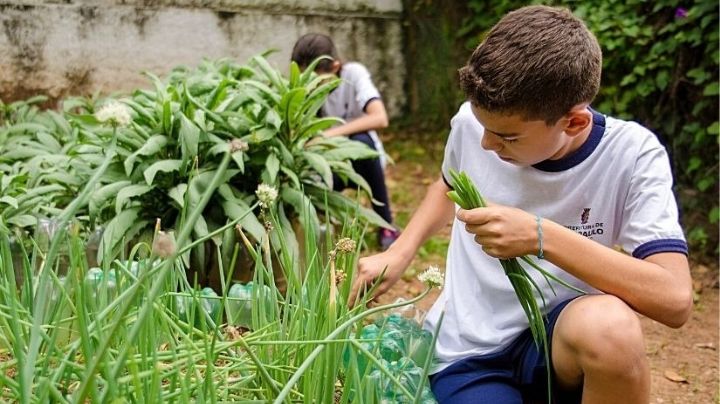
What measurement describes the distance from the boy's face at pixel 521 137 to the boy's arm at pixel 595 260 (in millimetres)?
161

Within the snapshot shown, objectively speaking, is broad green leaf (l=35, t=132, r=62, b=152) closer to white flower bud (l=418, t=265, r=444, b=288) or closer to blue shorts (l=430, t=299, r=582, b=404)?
blue shorts (l=430, t=299, r=582, b=404)

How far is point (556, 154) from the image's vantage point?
1582mm

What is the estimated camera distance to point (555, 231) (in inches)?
54.7

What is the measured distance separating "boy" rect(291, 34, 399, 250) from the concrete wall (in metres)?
1.14

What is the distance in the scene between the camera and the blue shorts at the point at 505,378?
61.6 inches

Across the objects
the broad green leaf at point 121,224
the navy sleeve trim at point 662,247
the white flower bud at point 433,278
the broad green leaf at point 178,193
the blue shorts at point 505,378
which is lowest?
the blue shorts at point 505,378

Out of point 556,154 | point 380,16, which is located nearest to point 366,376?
point 556,154

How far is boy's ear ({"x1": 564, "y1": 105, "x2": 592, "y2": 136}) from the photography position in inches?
57.8

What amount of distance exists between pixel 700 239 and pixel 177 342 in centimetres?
277

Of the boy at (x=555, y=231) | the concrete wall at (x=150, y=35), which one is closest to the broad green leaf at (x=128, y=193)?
the boy at (x=555, y=231)

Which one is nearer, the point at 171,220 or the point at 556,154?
the point at 556,154

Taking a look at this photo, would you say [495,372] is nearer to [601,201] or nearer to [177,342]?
[601,201]

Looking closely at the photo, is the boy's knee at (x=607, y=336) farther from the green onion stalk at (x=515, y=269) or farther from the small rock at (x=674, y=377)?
the small rock at (x=674, y=377)

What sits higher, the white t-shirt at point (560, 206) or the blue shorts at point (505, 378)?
the white t-shirt at point (560, 206)
